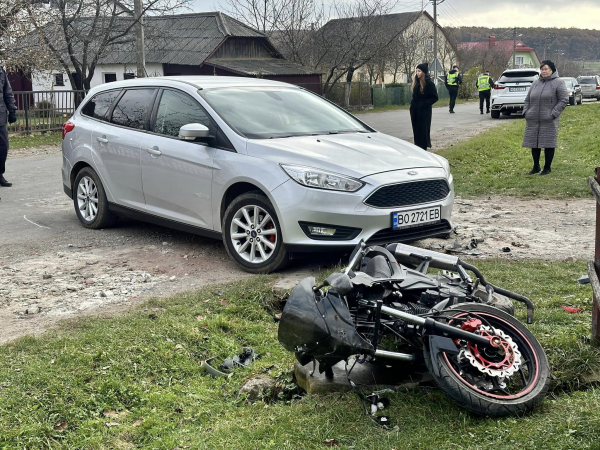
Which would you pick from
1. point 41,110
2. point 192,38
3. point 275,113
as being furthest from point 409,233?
point 192,38

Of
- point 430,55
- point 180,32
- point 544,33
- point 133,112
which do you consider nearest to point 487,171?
point 133,112

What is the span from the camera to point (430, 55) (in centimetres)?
7006

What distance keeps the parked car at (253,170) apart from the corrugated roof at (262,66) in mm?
31460

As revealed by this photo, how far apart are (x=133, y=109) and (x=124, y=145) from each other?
0.46 m

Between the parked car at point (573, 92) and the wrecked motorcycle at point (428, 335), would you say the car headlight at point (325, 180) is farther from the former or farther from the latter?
the parked car at point (573, 92)

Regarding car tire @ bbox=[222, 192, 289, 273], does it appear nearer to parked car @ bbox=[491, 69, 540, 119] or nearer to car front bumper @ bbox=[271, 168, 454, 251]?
car front bumper @ bbox=[271, 168, 454, 251]

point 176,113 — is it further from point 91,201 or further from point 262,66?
point 262,66

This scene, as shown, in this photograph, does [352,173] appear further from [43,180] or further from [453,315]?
[43,180]

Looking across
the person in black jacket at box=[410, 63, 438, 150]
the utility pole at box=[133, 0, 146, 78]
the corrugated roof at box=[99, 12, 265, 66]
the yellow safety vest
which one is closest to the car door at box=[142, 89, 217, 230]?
the person in black jacket at box=[410, 63, 438, 150]

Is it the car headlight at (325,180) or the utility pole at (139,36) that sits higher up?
the utility pole at (139,36)

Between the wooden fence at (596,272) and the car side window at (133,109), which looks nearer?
the wooden fence at (596,272)

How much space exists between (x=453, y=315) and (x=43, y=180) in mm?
10868

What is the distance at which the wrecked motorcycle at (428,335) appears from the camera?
143 inches

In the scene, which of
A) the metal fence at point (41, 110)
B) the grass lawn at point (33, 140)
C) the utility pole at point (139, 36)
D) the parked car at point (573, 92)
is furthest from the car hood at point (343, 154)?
the parked car at point (573, 92)
